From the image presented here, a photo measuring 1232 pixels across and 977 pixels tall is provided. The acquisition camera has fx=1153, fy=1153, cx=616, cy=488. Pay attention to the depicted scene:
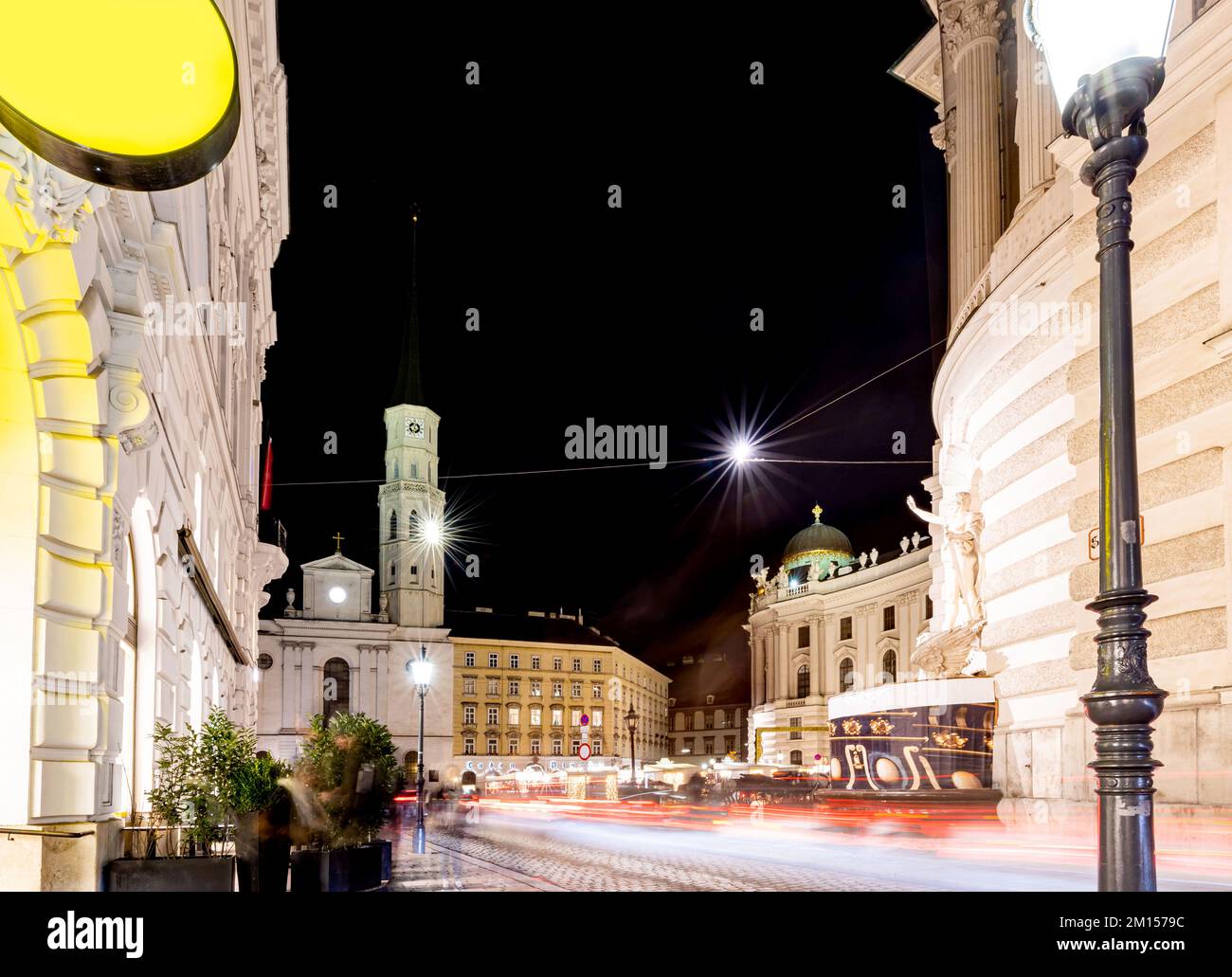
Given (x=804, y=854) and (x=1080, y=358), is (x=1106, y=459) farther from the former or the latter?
(x=804, y=854)

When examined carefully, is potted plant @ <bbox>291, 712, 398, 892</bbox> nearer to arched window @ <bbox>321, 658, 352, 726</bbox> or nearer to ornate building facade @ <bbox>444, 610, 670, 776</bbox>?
ornate building facade @ <bbox>444, 610, 670, 776</bbox>

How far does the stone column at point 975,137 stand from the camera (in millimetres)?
23797

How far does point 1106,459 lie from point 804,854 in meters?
13.5

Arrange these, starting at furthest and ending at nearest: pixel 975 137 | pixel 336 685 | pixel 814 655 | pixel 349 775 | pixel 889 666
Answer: pixel 336 685 < pixel 814 655 < pixel 889 666 < pixel 975 137 < pixel 349 775

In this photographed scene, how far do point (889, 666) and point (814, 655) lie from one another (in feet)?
23.2

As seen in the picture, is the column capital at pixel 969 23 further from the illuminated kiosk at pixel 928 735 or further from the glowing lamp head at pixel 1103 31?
the glowing lamp head at pixel 1103 31

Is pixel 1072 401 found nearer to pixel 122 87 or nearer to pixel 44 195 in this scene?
pixel 122 87

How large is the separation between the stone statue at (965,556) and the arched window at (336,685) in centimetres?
6851

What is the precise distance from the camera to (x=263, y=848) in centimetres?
1251

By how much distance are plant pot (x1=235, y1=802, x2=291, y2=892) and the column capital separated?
2078 cm

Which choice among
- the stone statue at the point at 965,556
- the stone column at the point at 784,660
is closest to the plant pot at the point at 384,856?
the stone statue at the point at 965,556

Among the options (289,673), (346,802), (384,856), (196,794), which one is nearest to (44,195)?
(196,794)

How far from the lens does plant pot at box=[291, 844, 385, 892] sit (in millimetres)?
13742
